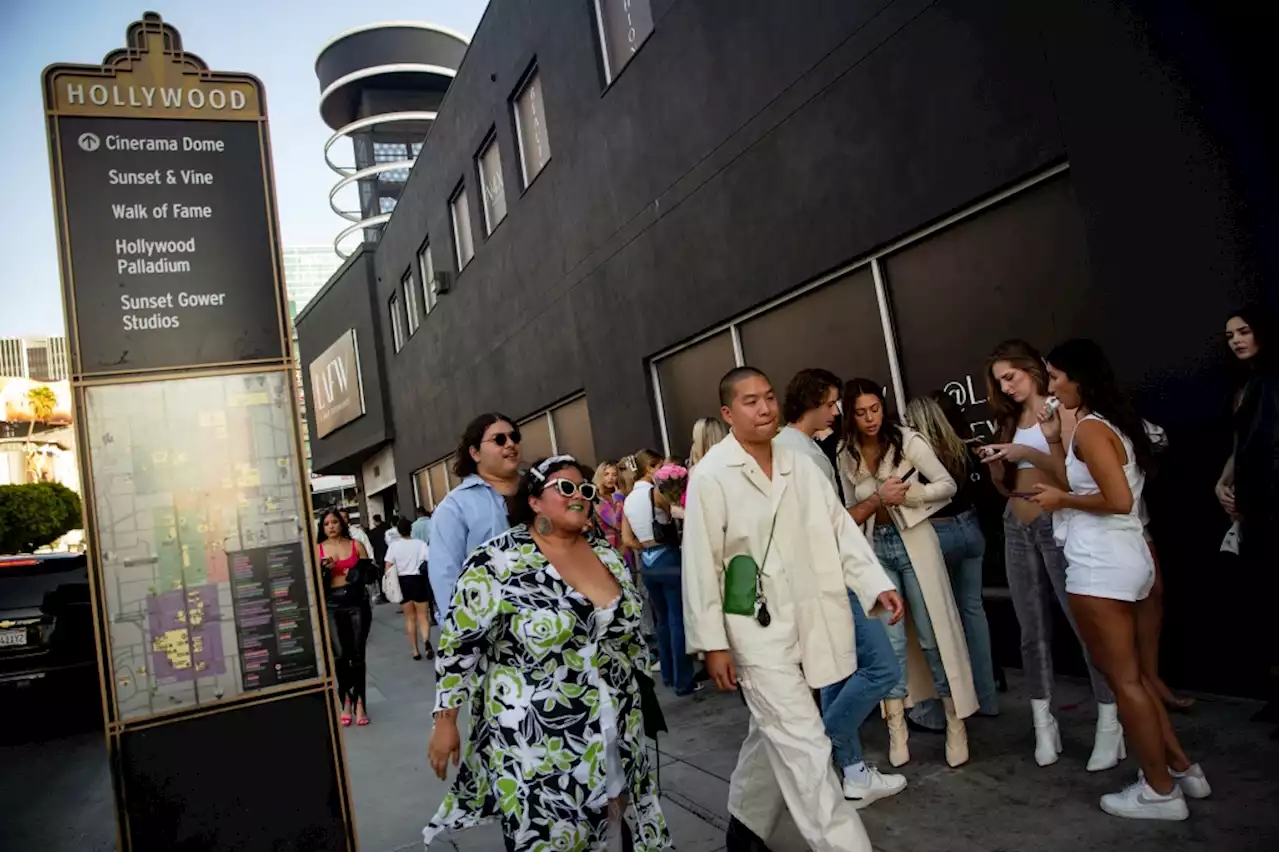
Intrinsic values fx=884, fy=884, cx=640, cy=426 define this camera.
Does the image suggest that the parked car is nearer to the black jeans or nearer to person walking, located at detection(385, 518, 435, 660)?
the black jeans

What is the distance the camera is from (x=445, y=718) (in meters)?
2.97

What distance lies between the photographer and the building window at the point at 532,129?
1260 cm

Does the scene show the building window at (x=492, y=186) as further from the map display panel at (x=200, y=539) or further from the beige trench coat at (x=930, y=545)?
the map display panel at (x=200, y=539)

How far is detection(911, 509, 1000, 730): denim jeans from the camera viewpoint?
183 inches

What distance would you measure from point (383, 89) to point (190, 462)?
158 feet

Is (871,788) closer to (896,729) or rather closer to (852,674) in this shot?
(896,729)

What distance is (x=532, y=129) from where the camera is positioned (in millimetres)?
13008

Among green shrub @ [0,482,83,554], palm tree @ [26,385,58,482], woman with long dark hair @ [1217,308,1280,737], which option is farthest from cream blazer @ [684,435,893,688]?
palm tree @ [26,385,58,482]

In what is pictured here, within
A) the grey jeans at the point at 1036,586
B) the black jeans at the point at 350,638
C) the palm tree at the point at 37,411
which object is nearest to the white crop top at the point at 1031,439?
the grey jeans at the point at 1036,586

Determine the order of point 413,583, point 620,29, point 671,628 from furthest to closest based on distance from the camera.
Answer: point 413,583
point 620,29
point 671,628

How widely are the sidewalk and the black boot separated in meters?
0.35

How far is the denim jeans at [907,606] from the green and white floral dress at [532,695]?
6.07ft

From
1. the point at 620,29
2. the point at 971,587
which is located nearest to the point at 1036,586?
the point at 971,587

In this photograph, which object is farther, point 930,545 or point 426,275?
point 426,275
